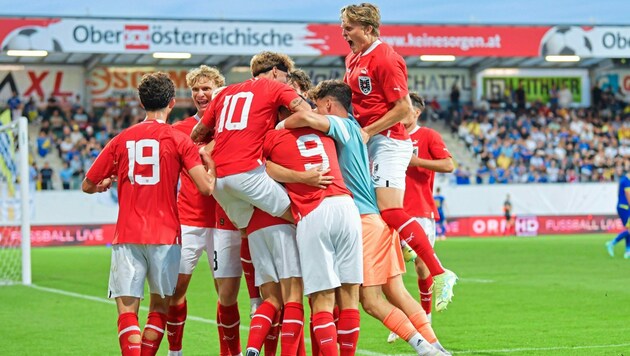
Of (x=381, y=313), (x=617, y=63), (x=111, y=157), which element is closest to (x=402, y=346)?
(x=381, y=313)

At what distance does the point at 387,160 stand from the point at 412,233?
0.62 meters

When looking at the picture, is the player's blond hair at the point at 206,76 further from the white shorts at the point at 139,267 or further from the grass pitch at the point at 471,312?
the grass pitch at the point at 471,312

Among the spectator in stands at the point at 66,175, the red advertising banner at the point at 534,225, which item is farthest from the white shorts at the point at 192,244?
the red advertising banner at the point at 534,225

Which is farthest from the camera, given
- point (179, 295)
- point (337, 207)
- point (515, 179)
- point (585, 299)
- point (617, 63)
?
point (617, 63)

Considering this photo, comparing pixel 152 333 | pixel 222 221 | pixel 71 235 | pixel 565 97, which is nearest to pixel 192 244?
pixel 222 221

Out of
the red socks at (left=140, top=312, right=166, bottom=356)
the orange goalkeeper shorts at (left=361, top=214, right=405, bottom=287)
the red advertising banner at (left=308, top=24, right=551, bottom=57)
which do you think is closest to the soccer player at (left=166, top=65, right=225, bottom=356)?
the red socks at (left=140, top=312, right=166, bottom=356)

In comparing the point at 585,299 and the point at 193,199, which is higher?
the point at 193,199

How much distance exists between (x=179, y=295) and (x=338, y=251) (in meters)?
1.83

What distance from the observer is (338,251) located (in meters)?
7.12

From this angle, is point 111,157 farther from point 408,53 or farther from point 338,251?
point 408,53

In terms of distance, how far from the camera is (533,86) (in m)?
47.2

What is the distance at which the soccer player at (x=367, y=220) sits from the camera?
7.44 meters

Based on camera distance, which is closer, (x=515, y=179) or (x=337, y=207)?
(x=337, y=207)

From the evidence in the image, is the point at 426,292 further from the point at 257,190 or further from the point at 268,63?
the point at 257,190
